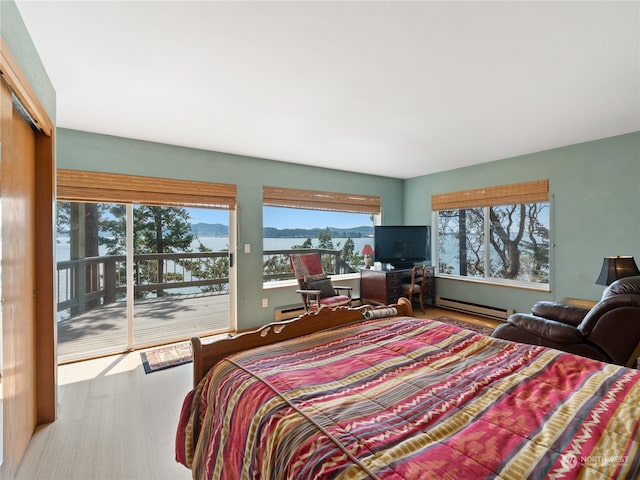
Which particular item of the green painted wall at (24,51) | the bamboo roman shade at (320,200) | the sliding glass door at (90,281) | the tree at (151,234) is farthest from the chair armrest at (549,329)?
the sliding glass door at (90,281)

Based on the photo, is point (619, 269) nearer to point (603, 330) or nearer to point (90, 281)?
point (603, 330)

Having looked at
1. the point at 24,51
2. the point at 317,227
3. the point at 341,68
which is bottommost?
the point at 317,227

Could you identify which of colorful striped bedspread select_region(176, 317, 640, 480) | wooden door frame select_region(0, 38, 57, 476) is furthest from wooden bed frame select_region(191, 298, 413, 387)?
wooden door frame select_region(0, 38, 57, 476)

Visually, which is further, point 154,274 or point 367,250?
point 367,250

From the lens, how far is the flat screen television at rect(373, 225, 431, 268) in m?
5.19

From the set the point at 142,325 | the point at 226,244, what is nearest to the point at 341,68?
the point at 226,244

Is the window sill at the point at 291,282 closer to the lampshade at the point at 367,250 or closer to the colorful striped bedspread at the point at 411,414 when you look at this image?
the lampshade at the point at 367,250

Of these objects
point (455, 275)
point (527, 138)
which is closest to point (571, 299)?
point (455, 275)

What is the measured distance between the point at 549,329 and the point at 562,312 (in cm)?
43

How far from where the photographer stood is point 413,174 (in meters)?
5.48

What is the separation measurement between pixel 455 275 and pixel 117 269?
4882mm

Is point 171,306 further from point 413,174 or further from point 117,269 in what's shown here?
point 413,174

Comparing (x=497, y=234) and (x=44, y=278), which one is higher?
(x=497, y=234)

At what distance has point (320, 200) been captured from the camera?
4879mm
